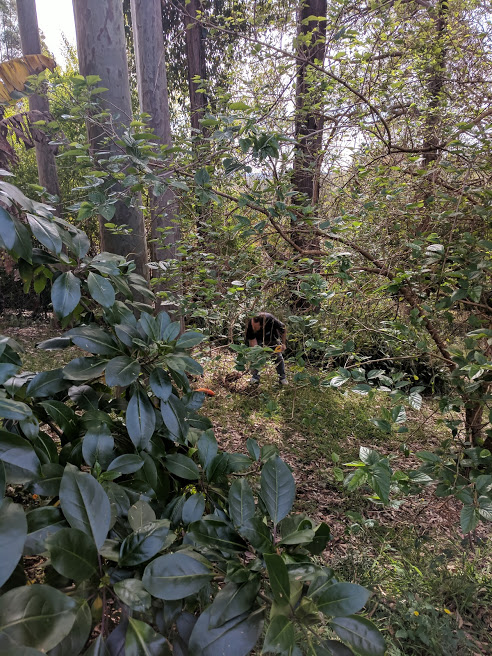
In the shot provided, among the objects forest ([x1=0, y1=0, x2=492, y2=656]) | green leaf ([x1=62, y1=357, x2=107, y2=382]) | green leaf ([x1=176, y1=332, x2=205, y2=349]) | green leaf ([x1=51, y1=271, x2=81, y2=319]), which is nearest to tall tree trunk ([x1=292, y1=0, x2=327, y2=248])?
forest ([x1=0, y1=0, x2=492, y2=656])

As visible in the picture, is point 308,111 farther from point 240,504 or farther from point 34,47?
point 34,47

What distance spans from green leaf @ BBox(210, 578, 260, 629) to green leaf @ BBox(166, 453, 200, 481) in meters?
0.41

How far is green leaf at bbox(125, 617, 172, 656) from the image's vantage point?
0.60 meters

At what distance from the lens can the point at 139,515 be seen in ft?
2.72

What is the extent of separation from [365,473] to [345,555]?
194cm

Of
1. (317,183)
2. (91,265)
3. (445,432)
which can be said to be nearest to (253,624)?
(91,265)

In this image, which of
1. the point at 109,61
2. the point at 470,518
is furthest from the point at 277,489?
the point at 109,61

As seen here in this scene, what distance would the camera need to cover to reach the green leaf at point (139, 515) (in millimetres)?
806

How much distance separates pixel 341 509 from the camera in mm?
3506

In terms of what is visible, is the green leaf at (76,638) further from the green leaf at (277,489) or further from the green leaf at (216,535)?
the green leaf at (277,489)

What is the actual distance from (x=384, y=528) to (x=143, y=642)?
10.5 ft

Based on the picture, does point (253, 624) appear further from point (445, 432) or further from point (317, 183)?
point (445, 432)

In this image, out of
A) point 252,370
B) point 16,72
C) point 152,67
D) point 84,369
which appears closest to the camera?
point 84,369

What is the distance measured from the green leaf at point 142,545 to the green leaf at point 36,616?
0.42 ft
